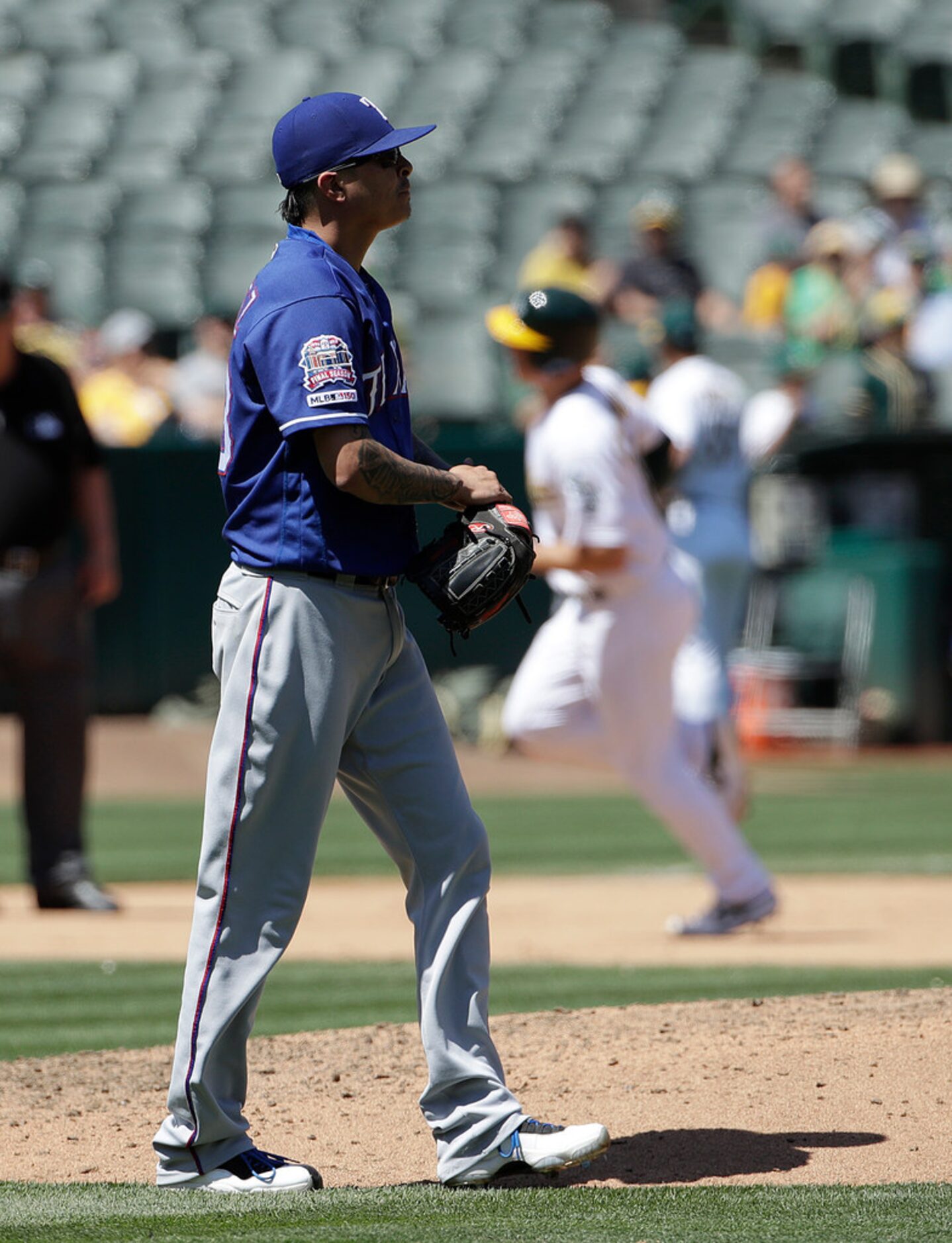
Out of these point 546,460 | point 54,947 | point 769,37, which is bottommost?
point 54,947

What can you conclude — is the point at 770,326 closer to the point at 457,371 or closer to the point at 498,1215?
the point at 457,371

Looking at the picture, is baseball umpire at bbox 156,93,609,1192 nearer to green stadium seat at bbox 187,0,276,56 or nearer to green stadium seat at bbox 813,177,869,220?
green stadium seat at bbox 813,177,869,220

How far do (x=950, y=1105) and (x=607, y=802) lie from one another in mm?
8346

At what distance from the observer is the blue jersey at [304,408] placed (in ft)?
11.5

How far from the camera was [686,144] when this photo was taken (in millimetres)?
20562

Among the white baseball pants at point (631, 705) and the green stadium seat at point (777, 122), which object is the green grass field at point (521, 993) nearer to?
the white baseball pants at point (631, 705)

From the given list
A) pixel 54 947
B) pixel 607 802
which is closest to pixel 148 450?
pixel 607 802

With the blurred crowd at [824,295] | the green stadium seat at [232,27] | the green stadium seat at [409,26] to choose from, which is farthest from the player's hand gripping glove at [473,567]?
the green stadium seat at [232,27]

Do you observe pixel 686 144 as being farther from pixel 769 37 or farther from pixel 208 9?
pixel 208 9

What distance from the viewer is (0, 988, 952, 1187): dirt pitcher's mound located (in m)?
3.90

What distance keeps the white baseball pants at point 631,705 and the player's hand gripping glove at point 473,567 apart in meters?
2.87

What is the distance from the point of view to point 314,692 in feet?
11.9

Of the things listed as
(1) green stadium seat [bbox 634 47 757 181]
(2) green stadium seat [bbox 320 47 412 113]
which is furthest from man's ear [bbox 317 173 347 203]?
(2) green stadium seat [bbox 320 47 412 113]

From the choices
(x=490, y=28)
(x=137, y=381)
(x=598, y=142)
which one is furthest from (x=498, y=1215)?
(x=490, y=28)
